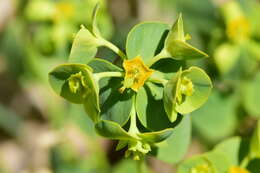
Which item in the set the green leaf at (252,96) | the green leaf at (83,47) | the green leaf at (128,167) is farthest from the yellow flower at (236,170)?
the green leaf at (252,96)

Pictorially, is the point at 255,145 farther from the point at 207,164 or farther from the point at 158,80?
the point at 158,80

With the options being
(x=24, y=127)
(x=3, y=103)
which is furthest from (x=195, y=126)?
(x=3, y=103)

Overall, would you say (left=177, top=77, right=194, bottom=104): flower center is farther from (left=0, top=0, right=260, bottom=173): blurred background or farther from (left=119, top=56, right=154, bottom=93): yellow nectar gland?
(left=0, top=0, right=260, bottom=173): blurred background

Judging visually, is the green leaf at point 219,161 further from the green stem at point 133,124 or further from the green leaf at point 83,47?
the green leaf at point 83,47

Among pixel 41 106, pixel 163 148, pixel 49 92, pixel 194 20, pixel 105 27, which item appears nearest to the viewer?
pixel 163 148

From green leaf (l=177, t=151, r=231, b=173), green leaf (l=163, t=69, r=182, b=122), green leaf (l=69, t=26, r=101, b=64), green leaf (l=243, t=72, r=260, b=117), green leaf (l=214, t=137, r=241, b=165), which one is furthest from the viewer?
green leaf (l=243, t=72, r=260, b=117)

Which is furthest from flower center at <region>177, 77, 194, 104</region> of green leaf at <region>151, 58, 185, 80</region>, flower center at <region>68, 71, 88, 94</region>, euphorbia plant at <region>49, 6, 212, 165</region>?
flower center at <region>68, 71, 88, 94</region>

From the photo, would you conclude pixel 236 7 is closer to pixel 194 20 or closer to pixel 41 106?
pixel 194 20
